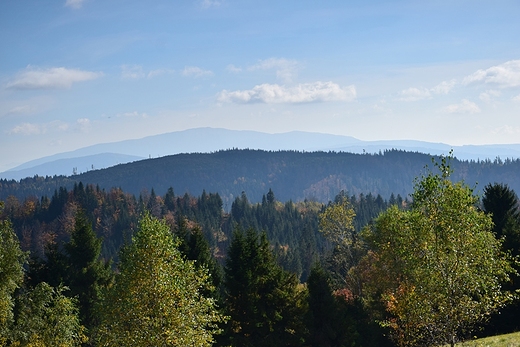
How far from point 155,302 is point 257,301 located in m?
16.1

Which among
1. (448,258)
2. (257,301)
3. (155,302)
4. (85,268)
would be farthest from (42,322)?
(448,258)

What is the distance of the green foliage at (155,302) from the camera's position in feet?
81.1

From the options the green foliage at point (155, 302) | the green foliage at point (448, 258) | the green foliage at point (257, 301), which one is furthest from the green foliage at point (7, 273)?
the green foliage at point (448, 258)

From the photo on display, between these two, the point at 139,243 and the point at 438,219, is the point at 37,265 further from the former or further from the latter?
the point at 438,219

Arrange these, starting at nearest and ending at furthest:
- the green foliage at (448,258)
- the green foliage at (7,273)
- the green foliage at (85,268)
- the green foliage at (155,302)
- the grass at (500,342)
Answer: the green foliage at (448,258), the green foliage at (155,302), the grass at (500,342), the green foliage at (7,273), the green foliage at (85,268)

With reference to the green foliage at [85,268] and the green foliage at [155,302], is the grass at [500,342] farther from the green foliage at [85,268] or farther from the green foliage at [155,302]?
the green foliage at [85,268]

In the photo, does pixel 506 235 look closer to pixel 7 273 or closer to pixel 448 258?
pixel 448 258

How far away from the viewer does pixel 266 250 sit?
41562 millimetres

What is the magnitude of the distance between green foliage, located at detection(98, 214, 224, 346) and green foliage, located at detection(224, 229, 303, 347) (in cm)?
1309

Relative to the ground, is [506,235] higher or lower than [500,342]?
higher

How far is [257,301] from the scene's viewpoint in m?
40.2

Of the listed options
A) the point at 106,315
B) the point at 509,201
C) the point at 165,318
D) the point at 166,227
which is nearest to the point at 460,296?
the point at 165,318

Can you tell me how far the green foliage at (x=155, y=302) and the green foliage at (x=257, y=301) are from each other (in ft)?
42.9

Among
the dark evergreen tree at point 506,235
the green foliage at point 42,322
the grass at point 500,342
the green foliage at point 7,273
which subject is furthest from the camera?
the dark evergreen tree at point 506,235
